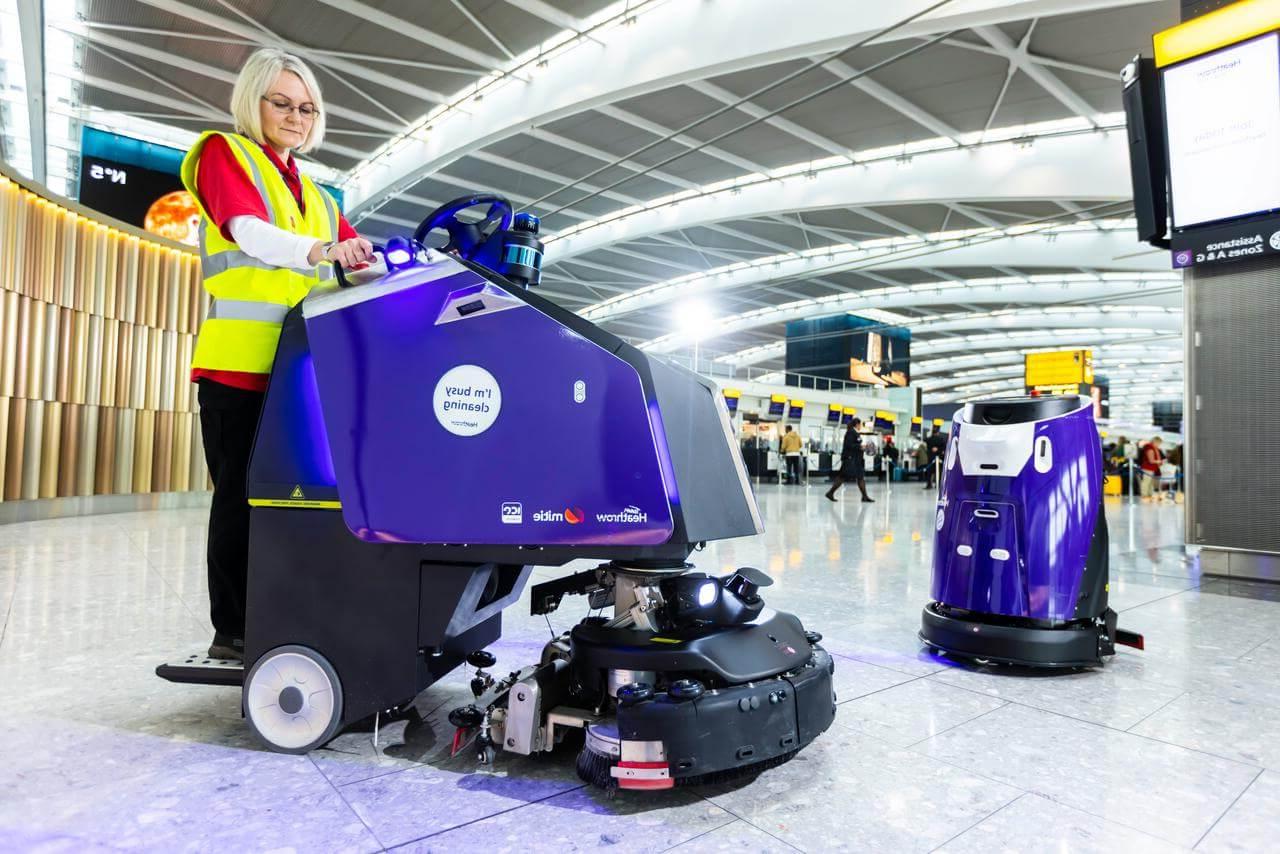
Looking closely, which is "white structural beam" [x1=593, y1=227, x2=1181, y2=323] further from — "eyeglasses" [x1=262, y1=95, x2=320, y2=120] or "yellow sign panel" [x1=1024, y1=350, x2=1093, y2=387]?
"eyeglasses" [x1=262, y1=95, x2=320, y2=120]

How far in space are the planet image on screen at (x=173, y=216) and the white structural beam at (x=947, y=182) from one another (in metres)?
9.66

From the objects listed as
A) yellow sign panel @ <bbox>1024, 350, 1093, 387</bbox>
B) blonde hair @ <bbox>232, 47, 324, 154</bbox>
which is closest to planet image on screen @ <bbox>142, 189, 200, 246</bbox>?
blonde hair @ <bbox>232, 47, 324, 154</bbox>

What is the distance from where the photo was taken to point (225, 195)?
175cm

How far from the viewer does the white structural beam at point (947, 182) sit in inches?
489

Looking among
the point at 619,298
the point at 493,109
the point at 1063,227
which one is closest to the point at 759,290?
the point at 619,298

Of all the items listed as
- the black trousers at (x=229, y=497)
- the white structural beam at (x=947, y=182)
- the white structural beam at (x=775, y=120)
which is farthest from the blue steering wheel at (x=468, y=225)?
the white structural beam at (x=947, y=182)

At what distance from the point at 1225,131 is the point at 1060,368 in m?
18.7

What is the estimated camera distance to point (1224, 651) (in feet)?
9.21

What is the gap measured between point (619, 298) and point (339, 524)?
26.7 m

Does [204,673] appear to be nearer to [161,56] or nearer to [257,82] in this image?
[257,82]

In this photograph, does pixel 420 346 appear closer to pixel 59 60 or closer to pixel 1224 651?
pixel 1224 651

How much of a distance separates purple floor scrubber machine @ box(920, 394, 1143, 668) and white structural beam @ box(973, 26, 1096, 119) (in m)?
9.53

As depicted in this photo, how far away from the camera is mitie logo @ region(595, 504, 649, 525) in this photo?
1455 millimetres

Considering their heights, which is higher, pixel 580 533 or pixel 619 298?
pixel 619 298
